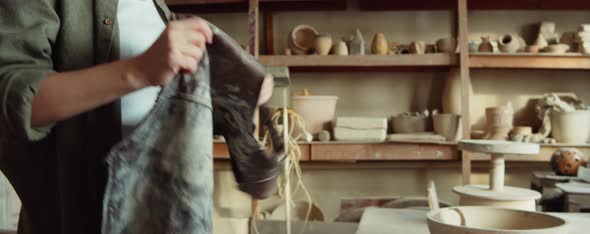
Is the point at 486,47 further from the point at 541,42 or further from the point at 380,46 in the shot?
the point at 380,46

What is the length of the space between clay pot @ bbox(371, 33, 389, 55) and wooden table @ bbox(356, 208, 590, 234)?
1.47 m

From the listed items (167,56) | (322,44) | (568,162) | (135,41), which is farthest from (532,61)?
(167,56)

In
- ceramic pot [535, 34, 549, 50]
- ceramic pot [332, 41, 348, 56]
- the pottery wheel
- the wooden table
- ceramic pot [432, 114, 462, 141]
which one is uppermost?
ceramic pot [535, 34, 549, 50]

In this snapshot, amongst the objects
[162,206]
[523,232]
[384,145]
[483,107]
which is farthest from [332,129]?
[162,206]

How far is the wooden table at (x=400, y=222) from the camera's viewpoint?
1.60m

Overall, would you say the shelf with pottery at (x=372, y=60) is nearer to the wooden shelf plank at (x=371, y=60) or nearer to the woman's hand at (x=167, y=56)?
the wooden shelf plank at (x=371, y=60)

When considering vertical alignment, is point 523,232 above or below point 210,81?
below

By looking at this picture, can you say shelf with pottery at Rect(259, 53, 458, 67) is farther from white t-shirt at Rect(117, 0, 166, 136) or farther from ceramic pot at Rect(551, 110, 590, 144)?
white t-shirt at Rect(117, 0, 166, 136)

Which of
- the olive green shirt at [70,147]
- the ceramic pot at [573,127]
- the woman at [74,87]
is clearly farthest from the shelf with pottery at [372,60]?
the olive green shirt at [70,147]

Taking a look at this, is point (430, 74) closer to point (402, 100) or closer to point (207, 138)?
point (402, 100)

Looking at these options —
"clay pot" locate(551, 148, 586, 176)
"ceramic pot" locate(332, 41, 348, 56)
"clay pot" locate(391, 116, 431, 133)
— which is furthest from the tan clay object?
"clay pot" locate(391, 116, 431, 133)

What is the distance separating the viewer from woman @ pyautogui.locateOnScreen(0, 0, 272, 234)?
0.64 meters

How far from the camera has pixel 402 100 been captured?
3.62 meters

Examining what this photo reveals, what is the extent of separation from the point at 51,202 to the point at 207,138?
0.80 ft
